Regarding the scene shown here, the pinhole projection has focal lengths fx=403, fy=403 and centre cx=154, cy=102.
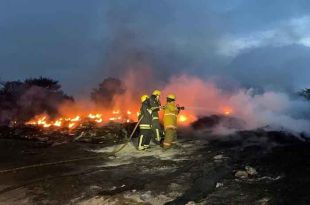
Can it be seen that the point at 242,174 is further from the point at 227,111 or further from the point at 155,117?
the point at 227,111

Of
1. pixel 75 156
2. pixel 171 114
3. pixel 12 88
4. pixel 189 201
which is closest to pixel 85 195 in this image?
pixel 189 201

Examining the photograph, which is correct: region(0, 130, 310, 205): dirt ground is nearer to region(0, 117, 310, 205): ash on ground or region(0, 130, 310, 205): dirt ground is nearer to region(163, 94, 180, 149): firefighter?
region(0, 117, 310, 205): ash on ground

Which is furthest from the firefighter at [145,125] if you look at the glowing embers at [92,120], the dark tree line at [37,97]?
the dark tree line at [37,97]

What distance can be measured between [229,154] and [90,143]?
6757mm

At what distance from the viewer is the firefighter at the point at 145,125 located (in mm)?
14508

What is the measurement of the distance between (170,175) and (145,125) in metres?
4.36

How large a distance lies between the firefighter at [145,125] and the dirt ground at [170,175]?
33 centimetres

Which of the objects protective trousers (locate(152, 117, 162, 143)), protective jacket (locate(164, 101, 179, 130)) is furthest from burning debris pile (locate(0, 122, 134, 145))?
protective jacket (locate(164, 101, 179, 130))

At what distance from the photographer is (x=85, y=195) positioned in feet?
29.4

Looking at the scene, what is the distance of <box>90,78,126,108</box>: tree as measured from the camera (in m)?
32.0

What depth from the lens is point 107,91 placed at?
3253 cm

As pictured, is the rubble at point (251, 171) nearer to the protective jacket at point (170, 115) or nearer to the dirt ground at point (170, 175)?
the dirt ground at point (170, 175)

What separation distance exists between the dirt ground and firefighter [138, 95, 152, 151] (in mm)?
330

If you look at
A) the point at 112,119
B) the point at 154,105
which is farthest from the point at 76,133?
the point at 154,105
